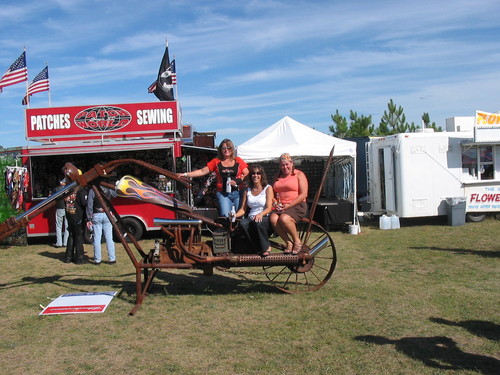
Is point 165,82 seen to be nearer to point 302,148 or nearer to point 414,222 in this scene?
point 302,148

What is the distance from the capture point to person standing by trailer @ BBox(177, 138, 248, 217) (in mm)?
6352

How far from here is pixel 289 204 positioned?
19.9 ft

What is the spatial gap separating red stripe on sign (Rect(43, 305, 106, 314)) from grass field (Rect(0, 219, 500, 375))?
0.41 feet

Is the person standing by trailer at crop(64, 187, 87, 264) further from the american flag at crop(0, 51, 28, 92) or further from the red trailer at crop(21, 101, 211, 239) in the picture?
the american flag at crop(0, 51, 28, 92)

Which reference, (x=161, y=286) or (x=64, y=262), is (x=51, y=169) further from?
(x=161, y=286)

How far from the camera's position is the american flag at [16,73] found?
1195 centimetres

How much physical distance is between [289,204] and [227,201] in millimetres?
890

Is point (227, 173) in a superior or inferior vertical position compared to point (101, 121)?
inferior

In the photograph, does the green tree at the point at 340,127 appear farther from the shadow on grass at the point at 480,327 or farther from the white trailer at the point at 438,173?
the shadow on grass at the point at 480,327

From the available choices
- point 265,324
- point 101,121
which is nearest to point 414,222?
point 101,121

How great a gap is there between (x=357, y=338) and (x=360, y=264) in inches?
144

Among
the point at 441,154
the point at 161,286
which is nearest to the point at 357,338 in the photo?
the point at 161,286

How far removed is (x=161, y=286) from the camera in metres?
6.70

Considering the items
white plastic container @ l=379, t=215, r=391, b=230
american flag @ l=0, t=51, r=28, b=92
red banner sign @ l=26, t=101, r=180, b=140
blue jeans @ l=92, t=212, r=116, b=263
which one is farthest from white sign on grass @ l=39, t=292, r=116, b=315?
white plastic container @ l=379, t=215, r=391, b=230
